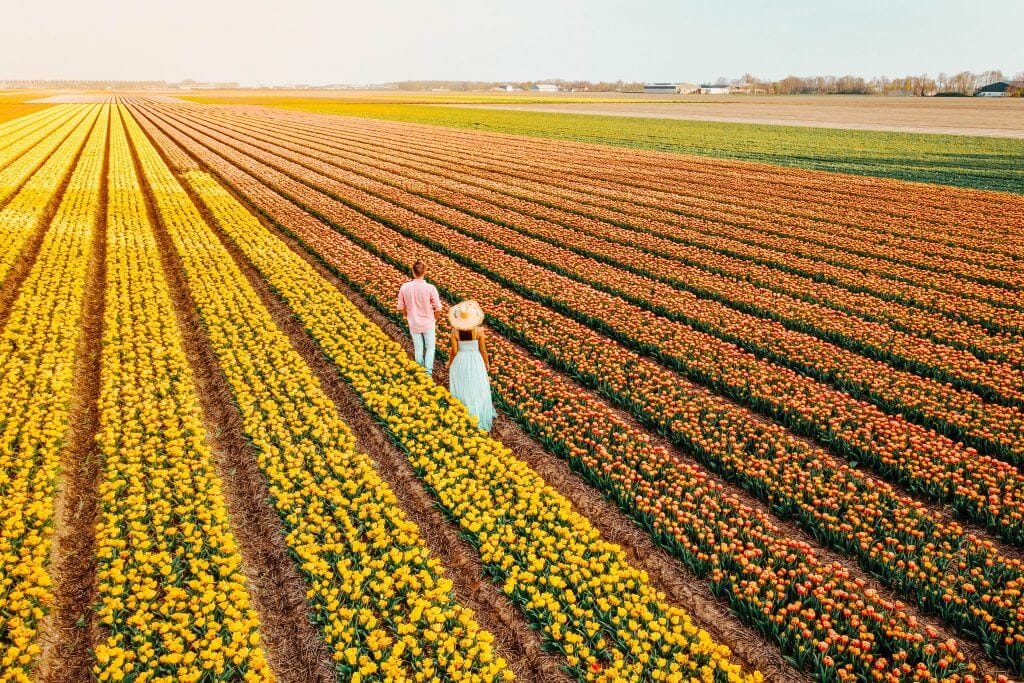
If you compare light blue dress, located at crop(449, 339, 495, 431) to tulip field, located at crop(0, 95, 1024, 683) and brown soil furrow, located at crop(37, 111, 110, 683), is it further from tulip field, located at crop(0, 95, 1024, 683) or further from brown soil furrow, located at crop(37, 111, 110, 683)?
brown soil furrow, located at crop(37, 111, 110, 683)

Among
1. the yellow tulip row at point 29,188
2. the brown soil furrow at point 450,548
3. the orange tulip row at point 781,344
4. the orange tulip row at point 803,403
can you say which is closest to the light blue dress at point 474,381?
the brown soil furrow at point 450,548

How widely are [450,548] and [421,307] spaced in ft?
15.0

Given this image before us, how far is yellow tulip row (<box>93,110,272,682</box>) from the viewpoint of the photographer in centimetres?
558

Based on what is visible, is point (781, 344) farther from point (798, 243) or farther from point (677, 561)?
point (798, 243)

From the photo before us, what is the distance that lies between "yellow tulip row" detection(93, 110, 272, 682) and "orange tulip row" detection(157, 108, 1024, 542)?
24.4 ft

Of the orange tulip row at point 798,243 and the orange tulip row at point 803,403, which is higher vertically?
the orange tulip row at point 798,243

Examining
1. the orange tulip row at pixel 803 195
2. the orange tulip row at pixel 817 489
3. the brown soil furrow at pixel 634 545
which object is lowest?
the brown soil furrow at pixel 634 545

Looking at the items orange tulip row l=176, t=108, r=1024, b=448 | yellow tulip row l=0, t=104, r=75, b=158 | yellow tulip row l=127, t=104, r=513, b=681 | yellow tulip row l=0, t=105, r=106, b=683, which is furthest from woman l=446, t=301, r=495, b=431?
yellow tulip row l=0, t=104, r=75, b=158

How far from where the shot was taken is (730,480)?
846cm

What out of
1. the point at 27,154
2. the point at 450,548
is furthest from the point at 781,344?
the point at 27,154

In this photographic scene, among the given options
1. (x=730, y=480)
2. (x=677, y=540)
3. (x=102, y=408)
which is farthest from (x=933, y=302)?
(x=102, y=408)

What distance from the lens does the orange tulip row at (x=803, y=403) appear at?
26.3 feet

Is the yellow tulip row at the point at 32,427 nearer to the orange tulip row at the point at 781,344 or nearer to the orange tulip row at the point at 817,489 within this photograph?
the orange tulip row at the point at 817,489

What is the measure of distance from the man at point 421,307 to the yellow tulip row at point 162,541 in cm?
364
